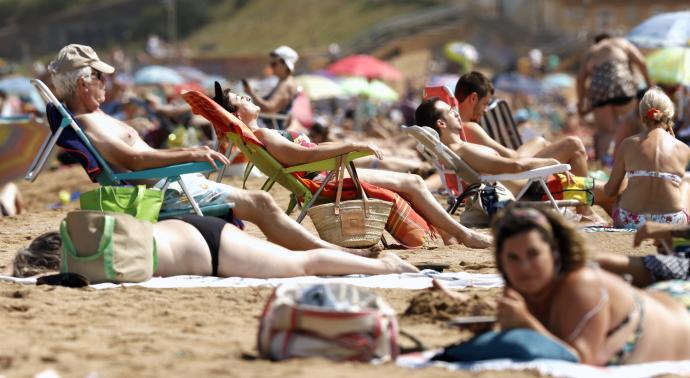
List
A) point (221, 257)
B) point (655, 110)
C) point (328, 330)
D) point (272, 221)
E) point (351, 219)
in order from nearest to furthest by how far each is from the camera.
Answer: point (328, 330)
point (221, 257)
point (272, 221)
point (351, 219)
point (655, 110)

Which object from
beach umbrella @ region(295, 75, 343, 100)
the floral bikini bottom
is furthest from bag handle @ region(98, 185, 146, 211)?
beach umbrella @ region(295, 75, 343, 100)

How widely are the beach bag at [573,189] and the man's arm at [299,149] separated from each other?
5.41 feet

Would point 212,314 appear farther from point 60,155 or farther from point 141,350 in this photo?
point 60,155

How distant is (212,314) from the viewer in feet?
16.8

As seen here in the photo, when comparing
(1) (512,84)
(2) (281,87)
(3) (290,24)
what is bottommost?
(2) (281,87)

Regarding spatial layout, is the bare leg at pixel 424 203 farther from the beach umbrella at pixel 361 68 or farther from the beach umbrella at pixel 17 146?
the beach umbrella at pixel 361 68

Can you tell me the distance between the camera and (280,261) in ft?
19.0

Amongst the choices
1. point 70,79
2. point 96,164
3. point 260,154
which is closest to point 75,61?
point 70,79

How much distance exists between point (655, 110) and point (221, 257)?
9.04ft

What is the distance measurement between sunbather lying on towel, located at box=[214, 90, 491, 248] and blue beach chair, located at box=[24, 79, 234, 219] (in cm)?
71

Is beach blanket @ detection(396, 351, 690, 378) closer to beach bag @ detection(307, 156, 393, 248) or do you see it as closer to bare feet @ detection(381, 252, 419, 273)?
bare feet @ detection(381, 252, 419, 273)

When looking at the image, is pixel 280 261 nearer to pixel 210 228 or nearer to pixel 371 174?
→ pixel 210 228

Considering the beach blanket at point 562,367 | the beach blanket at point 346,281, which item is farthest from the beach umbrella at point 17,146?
the beach blanket at point 562,367

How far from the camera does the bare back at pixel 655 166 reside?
7.07 meters
